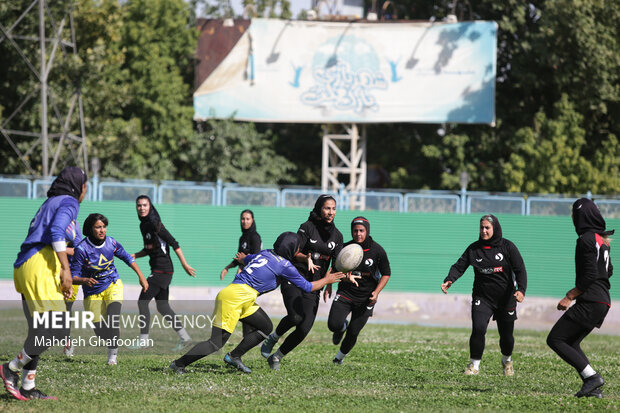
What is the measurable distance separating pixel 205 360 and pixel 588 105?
1106 inches

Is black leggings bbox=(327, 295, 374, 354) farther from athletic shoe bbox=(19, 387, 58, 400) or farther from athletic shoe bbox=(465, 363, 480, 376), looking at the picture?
athletic shoe bbox=(19, 387, 58, 400)

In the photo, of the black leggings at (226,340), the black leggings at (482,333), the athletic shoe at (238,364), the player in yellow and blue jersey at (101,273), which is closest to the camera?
the black leggings at (226,340)

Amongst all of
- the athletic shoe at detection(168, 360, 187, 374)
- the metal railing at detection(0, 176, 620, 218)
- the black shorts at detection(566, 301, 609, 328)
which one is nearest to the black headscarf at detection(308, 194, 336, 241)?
the athletic shoe at detection(168, 360, 187, 374)

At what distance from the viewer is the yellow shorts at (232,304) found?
10.3 metres

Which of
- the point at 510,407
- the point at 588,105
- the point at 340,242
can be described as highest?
the point at 588,105

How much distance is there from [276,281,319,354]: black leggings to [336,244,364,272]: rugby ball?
668 millimetres

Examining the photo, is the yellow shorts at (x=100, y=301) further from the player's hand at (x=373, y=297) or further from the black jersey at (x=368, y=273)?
the player's hand at (x=373, y=297)

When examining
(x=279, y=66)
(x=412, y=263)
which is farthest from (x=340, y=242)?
(x=279, y=66)

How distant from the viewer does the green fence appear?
80.2ft

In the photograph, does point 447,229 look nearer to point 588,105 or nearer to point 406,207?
point 406,207

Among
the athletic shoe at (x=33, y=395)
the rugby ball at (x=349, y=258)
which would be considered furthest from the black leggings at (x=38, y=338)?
the rugby ball at (x=349, y=258)

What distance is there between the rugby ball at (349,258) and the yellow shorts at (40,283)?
3.87 m

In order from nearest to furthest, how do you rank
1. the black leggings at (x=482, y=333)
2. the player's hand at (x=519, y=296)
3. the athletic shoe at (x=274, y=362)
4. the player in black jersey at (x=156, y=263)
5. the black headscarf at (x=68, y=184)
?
the black headscarf at (x=68, y=184) → the athletic shoe at (x=274, y=362) → the player's hand at (x=519, y=296) → the black leggings at (x=482, y=333) → the player in black jersey at (x=156, y=263)

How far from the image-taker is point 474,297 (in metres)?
11.9
